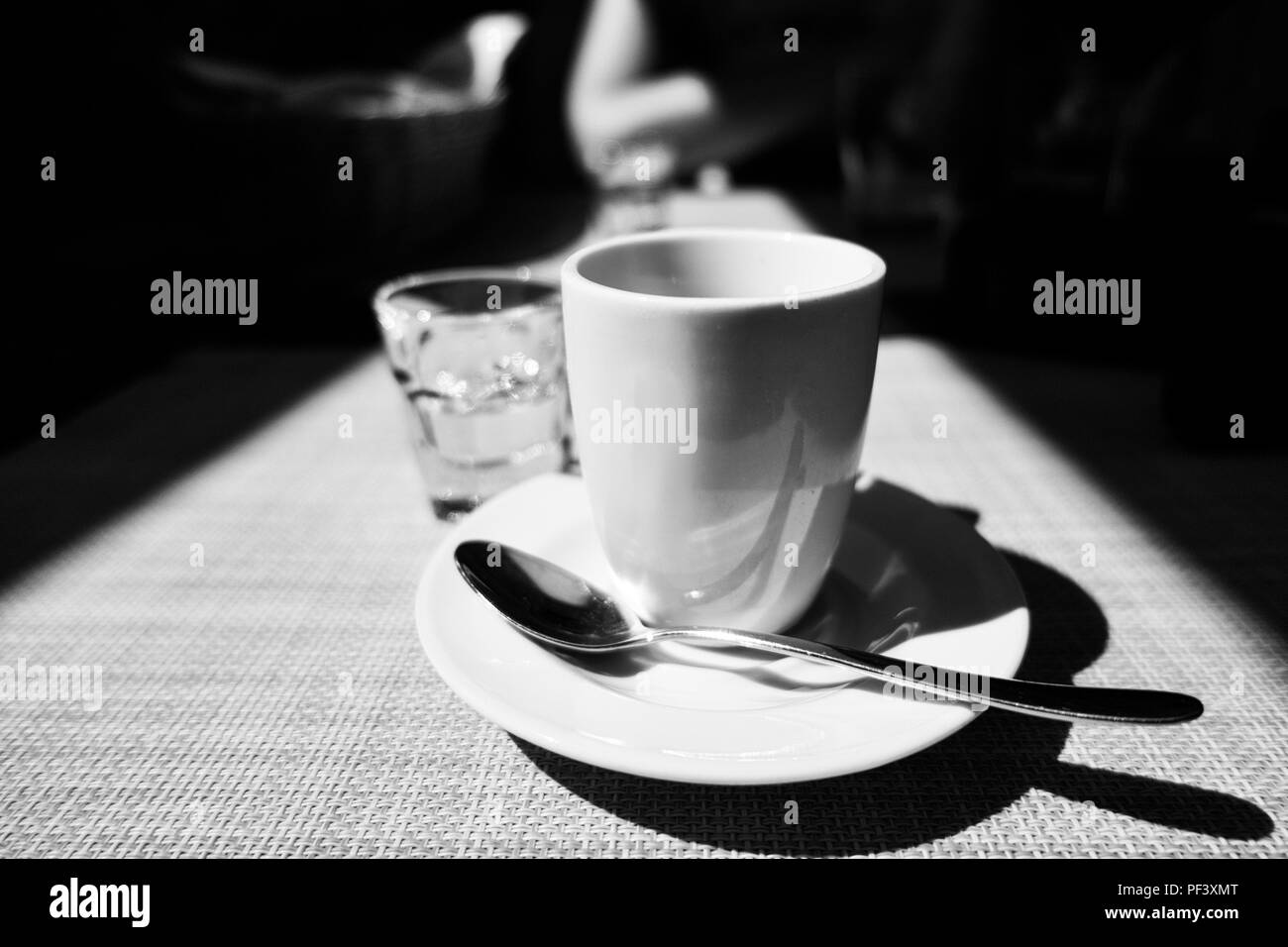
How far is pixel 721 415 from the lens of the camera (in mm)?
330

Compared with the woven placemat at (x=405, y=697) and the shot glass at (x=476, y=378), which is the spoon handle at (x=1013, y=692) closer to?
the woven placemat at (x=405, y=697)

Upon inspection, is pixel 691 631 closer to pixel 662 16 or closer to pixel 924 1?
pixel 924 1

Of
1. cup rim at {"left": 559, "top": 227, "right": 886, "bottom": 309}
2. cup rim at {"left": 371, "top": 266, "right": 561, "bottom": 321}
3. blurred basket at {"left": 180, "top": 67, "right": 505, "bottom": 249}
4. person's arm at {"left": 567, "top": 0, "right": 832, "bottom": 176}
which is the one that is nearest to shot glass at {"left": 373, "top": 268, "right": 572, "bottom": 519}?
cup rim at {"left": 371, "top": 266, "right": 561, "bottom": 321}

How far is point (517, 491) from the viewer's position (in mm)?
465

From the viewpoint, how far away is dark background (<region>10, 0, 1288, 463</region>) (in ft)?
2.03

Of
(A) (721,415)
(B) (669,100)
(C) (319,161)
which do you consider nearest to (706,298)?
(A) (721,415)

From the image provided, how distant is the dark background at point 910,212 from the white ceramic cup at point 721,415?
0.99 ft

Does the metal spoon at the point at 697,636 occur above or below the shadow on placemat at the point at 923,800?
above

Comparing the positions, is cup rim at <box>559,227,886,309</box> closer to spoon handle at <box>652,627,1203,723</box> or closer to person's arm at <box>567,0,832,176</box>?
spoon handle at <box>652,627,1203,723</box>

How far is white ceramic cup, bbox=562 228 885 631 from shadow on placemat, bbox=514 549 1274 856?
0.27ft

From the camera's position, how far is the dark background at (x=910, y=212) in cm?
62

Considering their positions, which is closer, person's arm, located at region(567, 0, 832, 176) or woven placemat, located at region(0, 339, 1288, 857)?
woven placemat, located at region(0, 339, 1288, 857)

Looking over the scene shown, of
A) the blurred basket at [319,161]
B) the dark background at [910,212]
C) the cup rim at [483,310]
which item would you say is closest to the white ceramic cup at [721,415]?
the cup rim at [483,310]
